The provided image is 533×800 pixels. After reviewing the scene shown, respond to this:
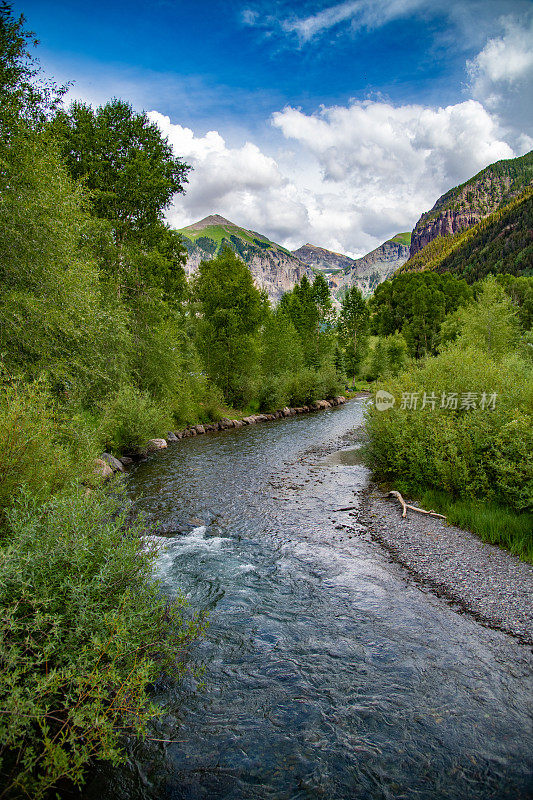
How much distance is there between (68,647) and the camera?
4.39 metres

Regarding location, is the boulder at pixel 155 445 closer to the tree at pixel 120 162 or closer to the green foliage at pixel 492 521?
the tree at pixel 120 162

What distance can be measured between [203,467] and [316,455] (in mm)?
6459

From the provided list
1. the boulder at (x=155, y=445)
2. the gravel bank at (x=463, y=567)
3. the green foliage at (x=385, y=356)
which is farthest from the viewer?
the green foliage at (x=385, y=356)

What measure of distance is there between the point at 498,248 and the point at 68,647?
185 metres

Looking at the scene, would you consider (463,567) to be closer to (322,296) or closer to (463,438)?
(463,438)

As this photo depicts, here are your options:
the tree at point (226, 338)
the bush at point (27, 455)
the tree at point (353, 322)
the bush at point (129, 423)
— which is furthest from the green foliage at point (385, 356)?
the bush at point (27, 455)

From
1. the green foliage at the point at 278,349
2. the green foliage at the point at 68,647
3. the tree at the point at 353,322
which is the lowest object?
the green foliage at the point at 68,647

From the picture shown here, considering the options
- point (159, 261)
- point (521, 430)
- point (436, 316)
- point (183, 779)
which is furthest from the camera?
point (436, 316)

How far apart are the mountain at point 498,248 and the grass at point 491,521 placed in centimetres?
14763

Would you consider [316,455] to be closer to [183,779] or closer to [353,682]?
[353,682]

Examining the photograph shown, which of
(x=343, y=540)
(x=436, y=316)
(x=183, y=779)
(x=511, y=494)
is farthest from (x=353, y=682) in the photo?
(x=436, y=316)

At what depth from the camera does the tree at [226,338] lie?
37656mm

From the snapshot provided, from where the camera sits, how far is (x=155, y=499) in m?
14.9

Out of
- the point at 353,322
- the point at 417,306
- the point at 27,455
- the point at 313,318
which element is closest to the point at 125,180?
the point at 27,455
